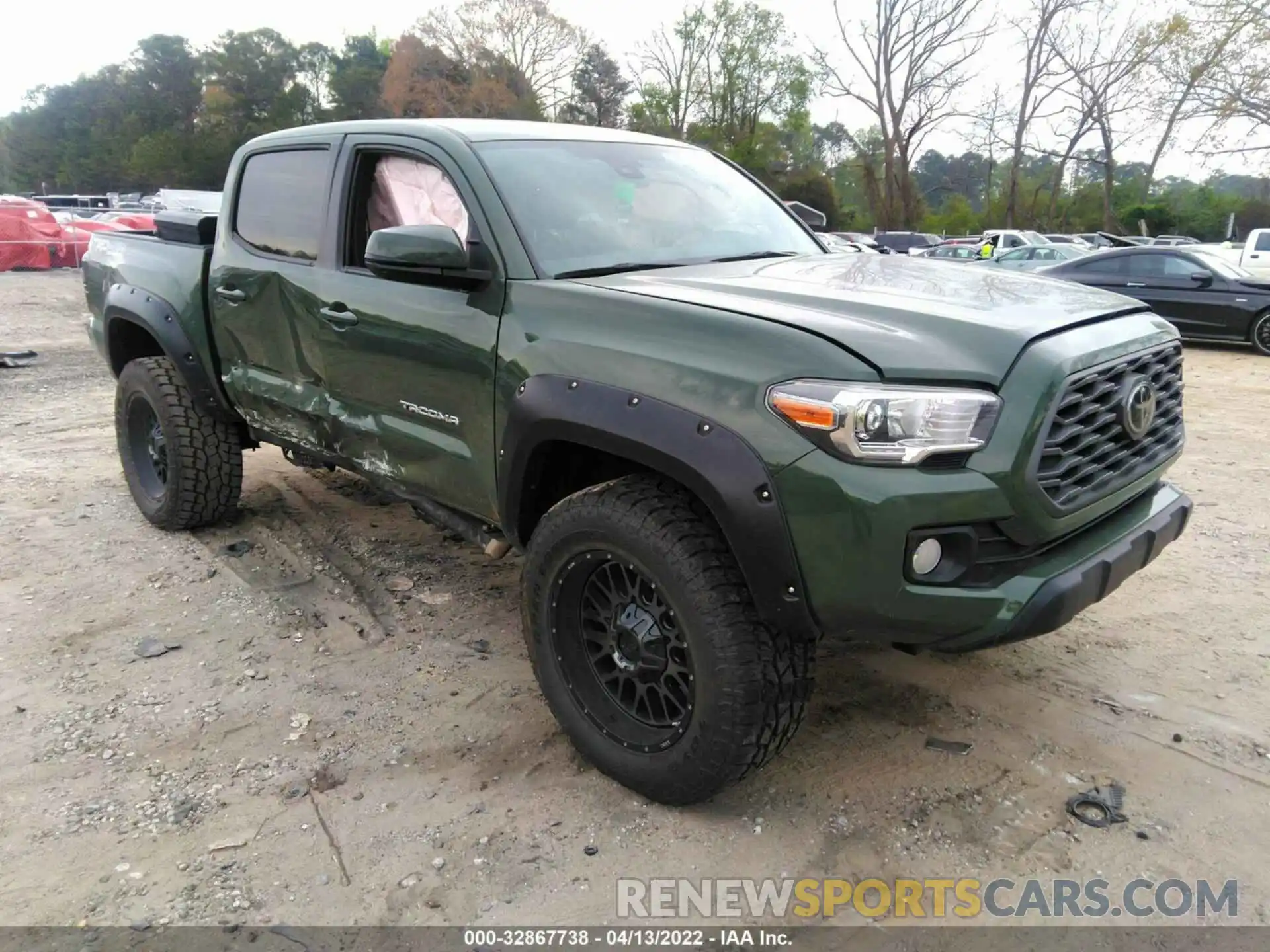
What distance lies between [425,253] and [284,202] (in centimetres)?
154

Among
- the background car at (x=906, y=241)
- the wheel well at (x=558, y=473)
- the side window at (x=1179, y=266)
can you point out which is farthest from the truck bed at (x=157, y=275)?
the background car at (x=906, y=241)

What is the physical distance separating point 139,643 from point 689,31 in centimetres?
6358

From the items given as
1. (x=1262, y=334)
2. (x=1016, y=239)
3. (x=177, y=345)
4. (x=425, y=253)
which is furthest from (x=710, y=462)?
(x=1016, y=239)

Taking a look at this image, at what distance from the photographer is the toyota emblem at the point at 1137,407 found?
98.8 inches

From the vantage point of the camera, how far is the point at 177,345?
4.48 m

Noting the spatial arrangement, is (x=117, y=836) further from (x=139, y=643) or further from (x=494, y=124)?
(x=494, y=124)

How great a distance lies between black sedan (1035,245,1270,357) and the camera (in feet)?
37.2

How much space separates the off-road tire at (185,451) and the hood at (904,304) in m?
2.69

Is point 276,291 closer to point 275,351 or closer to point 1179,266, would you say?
point 275,351

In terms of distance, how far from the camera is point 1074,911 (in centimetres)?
234

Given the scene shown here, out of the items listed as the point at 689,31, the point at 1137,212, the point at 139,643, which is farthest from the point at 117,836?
the point at 689,31

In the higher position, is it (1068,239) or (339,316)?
(1068,239)
